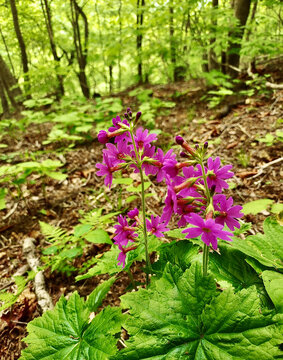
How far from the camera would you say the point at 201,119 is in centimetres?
604

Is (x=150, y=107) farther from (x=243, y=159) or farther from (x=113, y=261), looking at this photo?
(x=113, y=261)

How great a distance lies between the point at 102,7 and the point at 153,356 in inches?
617

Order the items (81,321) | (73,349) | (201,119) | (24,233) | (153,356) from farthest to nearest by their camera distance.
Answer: (201,119)
(24,233)
(81,321)
(73,349)
(153,356)

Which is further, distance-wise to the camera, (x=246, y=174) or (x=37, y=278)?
(x=246, y=174)

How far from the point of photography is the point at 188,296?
3.96 ft

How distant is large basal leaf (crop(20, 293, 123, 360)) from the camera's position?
4.38 feet

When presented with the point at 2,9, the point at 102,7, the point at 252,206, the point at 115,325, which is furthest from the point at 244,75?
the point at 2,9

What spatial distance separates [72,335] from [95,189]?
2827 millimetres

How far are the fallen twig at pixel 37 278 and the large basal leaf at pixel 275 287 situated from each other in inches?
73.3

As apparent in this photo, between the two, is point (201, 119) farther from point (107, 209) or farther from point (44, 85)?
point (44, 85)

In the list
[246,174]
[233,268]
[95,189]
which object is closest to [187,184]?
[233,268]

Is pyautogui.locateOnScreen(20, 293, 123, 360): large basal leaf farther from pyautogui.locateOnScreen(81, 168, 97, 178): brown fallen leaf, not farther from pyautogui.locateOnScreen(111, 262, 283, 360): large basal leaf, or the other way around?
pyautogui.locateOnScreen(81, 168, 97, 178): brown fallen leaf

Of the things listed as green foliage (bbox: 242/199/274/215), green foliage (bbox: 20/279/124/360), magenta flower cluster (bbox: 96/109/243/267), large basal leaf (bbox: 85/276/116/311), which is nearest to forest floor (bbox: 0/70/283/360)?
green foliage (bbox: 242/199/274/215)

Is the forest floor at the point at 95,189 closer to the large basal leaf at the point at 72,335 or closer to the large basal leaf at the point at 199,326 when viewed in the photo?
the large basal leaf at the point at 72,335
